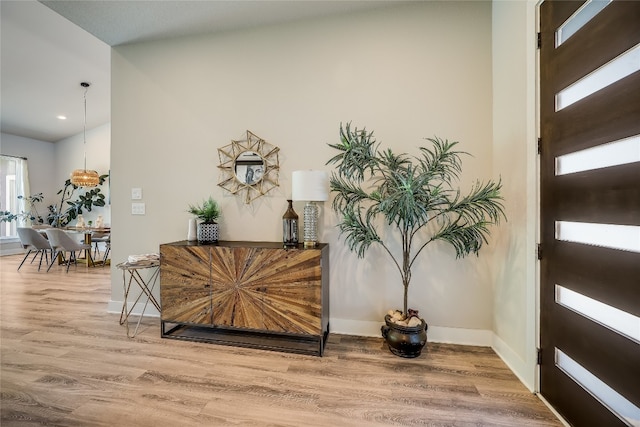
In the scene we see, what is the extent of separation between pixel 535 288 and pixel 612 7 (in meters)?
1.45

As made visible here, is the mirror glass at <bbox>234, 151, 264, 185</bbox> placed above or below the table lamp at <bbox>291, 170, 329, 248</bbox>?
above

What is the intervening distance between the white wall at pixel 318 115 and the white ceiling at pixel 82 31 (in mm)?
127

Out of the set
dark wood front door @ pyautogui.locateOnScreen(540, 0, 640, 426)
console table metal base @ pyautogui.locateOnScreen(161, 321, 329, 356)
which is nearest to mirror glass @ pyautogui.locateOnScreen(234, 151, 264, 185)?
console table metal base @ pyautogui.locateOnScreen(161, 321, 329, 356)

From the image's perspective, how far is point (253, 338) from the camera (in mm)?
2309

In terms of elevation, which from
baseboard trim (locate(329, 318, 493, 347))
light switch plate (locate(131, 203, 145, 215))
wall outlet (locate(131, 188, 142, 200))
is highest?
wall outlet (locate(131, 188, 142, 200))

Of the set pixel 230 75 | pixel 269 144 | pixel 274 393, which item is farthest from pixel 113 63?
pixel 274 393

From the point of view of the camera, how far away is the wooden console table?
208cm

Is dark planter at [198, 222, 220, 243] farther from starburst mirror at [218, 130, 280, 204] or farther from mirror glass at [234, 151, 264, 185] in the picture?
mirror glass at [234, 151, 264, 185]

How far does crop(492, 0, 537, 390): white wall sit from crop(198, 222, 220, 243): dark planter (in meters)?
2.46

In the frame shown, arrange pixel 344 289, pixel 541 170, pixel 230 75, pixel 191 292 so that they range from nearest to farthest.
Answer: pixel 541 170
pixel 191 292
pixel 344 289
pixel 230 75

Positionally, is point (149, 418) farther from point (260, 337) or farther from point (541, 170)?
point (541, 170)

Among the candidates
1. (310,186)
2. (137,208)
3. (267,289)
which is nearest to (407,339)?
(267,289)

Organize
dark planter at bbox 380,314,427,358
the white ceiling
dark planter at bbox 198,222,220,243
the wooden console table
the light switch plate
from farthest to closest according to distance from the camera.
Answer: the light switch plate, dark planter at bbox 198,222,220,243, the white ceiling, the wooden console table, dark planter at bbox 380,314,427,358

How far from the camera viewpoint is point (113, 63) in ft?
9.51
